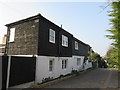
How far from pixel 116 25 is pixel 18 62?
Result: 11.9m

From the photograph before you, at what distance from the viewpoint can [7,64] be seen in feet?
22.3

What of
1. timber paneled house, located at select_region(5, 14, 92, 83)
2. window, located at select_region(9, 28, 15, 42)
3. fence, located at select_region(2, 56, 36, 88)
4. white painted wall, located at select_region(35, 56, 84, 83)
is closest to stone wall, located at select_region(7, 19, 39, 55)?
timber paneled house, located at select_region(5, 14, 92, 83)

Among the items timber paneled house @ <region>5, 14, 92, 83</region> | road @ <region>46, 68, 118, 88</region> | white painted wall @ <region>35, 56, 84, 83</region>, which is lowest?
road @ <region>46, 68, 118, 88</region>

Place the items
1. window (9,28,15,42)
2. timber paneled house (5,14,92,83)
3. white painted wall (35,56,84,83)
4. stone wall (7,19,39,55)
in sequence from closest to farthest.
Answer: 1. white painted wall (35,56,84,83)
2. timber paneled house (5,14,92,83)
3. stone wall (7,19,39,55)
4. window (9,28,15,42)

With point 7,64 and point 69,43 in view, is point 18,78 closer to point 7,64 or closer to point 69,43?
point 7,64

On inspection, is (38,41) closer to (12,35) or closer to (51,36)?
(51,36)

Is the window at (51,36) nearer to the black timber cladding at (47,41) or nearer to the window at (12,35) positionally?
the black timber cladding at (47,41)

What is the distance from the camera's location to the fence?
668 cm

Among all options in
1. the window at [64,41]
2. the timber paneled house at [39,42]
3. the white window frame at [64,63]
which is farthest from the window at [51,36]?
the white window frame at [64,63]

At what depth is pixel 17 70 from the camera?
7.40 metres

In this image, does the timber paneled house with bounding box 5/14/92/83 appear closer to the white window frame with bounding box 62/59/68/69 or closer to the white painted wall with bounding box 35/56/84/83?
the white painted wall with bounding box 35/56/84/83

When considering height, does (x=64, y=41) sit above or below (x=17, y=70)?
above

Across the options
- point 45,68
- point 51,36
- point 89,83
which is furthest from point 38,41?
point 89,83

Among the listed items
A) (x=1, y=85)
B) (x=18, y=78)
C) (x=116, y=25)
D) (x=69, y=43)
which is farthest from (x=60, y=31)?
(x=1, y=85)
